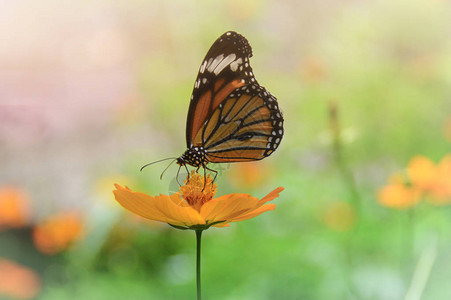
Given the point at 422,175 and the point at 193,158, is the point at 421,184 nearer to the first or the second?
the point at 422,175

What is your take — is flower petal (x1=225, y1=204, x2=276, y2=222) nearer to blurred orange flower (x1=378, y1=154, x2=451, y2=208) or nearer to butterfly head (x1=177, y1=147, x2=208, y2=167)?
butterfly head (x1=177, y1=147, x2=208, y2=167)

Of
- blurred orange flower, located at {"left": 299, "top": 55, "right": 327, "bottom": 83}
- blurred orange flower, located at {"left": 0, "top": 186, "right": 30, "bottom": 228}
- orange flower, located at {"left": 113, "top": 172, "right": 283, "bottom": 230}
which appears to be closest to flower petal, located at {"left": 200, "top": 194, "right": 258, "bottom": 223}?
orange flower, located at {"left": 113, "top": 172, "right": 283, "bottom": 230}

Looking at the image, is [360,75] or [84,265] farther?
[360,75]

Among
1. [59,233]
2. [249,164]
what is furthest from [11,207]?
[249,164]

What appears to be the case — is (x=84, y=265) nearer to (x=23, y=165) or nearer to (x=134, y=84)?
(x=23, y=165)

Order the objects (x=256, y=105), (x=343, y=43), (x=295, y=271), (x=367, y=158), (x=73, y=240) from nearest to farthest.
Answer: (x=256, y=105)
(x=295, y=271)
(x=73, y=240)
(x=367, y=158)
(x=343, y=43)

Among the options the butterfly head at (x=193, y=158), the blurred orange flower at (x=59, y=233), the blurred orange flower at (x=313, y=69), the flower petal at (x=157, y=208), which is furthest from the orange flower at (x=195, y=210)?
the blurred orange flower at (x=313, y=69)

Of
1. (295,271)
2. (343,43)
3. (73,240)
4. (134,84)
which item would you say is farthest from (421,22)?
(73,240)
